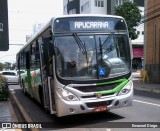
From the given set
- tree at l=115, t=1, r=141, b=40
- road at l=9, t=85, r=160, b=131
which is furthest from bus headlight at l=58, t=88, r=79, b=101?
tree at l=115, t=1, r=141, b=40

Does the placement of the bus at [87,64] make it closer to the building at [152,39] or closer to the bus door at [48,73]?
the bus door at [48,73]

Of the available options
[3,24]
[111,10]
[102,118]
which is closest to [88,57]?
[102,118]

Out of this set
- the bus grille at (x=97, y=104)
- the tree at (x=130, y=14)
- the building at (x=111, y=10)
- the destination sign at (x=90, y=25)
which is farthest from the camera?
the building at (x=111, y=10)

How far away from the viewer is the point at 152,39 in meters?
31.5

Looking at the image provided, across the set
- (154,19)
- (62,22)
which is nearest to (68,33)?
(62,22)

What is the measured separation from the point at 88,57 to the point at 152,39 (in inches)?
893

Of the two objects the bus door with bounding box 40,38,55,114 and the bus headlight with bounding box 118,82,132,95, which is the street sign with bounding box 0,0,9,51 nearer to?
the bus door with bounding box 40,38,55,114

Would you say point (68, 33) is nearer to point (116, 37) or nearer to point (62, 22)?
point (62, 22)

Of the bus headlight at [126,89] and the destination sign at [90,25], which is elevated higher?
the destination sign at [90,25]

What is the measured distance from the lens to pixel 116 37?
33.8 ft

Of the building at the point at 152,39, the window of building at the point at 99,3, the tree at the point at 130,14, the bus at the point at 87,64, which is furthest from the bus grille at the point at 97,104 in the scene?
the window of building at the point at 99,3

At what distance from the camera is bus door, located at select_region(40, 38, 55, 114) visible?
10062mm

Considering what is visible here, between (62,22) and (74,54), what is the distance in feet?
3.35

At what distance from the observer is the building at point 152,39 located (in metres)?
30.4
